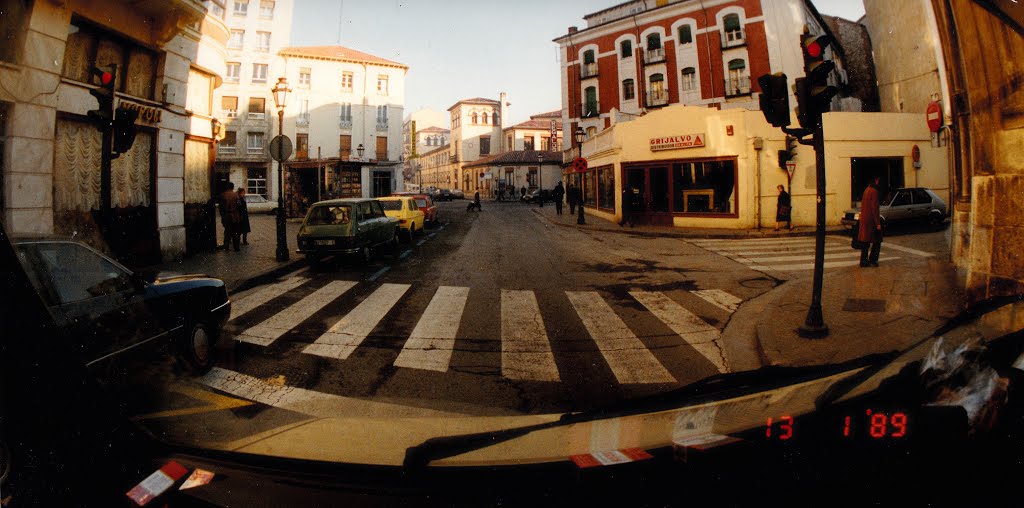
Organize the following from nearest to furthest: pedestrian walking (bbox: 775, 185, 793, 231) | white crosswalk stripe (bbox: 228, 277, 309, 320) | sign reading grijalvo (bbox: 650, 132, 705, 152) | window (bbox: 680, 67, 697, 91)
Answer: white crosswalk stripe (bbox: 228, 277, 309, 320)
pedestrian walking (bbox: 775, 185, 793, 231)
sign reading grijalvo (bbox: 650, 132, 705, 152)
window (bbox: 680, 67, 697, 91)

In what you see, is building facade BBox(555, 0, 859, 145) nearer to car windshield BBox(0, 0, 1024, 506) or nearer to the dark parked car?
car windshield BBox(0, 0, 1024, 506)

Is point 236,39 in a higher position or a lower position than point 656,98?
lower

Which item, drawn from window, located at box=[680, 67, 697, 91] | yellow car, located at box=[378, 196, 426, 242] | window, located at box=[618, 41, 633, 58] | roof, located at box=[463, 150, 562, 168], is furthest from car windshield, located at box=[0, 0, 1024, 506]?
roof, located at box=[463, 150, 562, 168]

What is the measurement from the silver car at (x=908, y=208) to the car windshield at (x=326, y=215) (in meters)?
4.89

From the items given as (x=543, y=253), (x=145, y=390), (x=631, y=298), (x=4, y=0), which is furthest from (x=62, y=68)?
(x=543, y=253)

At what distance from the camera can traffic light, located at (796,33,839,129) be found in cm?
198

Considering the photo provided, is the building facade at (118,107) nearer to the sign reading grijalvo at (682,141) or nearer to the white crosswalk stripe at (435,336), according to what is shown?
the white crosswalk stripe at (435,336)

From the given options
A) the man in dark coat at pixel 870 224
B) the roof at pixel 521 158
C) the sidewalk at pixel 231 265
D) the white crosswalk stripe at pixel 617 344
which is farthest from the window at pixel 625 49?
the sidewalk at pixel 231 265

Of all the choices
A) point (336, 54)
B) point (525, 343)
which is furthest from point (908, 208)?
point (336, 54)

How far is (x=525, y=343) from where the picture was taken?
2.30 m

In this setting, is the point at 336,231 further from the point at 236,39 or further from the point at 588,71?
the point at 588,71

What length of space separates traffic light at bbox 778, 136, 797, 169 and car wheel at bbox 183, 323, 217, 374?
286 cm

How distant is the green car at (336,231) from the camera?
4.64m

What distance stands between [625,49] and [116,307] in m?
25.7
